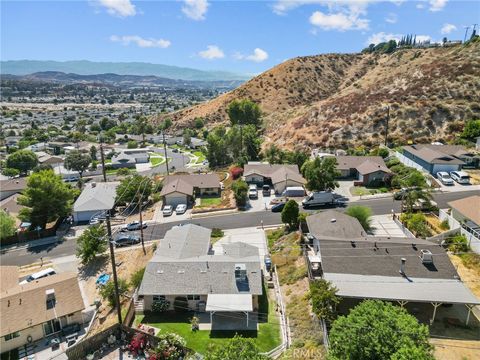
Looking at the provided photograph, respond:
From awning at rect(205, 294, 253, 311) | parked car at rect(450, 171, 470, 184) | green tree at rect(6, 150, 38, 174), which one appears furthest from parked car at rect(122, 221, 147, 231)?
green tree at rect(6, 150, 38, 174)

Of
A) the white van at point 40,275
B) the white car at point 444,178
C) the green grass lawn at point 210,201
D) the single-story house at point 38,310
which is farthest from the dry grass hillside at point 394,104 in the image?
the single-story house at point 38,310

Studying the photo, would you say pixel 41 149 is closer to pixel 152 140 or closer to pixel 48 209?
pixel 152 140

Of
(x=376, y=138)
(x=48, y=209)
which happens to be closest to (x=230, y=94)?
(x=376, y=138)

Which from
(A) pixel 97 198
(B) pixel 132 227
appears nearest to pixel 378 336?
(B) pixel 132 227

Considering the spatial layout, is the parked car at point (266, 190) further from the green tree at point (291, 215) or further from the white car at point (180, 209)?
the green tree at point (291, 215)

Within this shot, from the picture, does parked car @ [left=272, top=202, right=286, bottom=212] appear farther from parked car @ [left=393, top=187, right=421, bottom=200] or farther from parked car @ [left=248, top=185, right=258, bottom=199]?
parked car @ [left=393, top=187, right=421, bottom=200]

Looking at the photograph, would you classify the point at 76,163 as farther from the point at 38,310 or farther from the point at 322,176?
the point at 38,310
